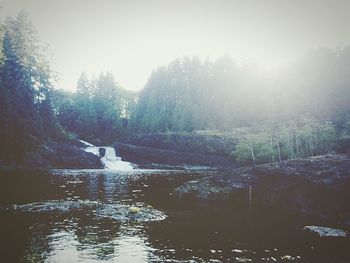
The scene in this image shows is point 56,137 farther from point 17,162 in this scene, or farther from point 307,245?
point 307,245

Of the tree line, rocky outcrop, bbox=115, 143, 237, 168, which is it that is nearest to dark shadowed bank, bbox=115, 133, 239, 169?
rocky outcrop, bbox=115, 143, 237, 168

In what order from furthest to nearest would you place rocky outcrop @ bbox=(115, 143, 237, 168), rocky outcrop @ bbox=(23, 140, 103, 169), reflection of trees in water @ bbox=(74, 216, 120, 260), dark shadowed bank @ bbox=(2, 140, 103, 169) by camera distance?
1. rocky outcrop @ bbox=(115, 143, 237, 168)
2. rocky outcrop @ bbox=(23, 140, 103, 169)
3. dark shadowed bank @ bbox=(2, 140, 103, 169)
4. reflection of trees in water @ bbox=(74, 216, 120, 260)

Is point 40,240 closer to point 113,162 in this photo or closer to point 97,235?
point 97,235

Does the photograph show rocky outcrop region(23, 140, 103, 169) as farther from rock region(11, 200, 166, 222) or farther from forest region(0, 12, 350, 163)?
rock region(11, 200, 166, 222)

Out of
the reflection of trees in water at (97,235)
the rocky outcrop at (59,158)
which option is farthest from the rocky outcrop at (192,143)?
the reflection of trees in water at (97,235)

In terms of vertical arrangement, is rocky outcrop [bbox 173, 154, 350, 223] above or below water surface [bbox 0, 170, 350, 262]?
above

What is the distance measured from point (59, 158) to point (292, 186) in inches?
1882

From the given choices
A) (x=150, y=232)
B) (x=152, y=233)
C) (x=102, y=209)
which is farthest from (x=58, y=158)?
(x=152, y=233)

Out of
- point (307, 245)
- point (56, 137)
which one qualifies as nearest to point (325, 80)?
point (56, 137)

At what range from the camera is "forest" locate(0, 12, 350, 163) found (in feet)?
217

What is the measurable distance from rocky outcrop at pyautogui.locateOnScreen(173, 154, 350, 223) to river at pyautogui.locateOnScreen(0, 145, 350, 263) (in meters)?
1.19

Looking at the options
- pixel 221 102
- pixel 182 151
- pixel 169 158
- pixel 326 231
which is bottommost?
pixel 326 231

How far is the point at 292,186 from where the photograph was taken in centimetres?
2759

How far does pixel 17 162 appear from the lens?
180 feet
